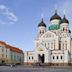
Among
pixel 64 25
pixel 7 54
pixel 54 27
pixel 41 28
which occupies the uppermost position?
pixel 64 25

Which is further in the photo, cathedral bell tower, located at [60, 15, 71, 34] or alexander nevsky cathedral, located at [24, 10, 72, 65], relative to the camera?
cathedral bell tower, located at [60, 15, 71, 34]

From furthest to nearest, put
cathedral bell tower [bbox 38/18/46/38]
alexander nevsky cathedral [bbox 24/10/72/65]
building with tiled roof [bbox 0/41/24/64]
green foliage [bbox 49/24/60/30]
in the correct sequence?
building with tiled roof [bbox 0/41/24/64] < cathedral bell tower [bbox 38/18/46/38] < green foliage [bbox 49/24/60/30] < alexander nevsky cathedral [bbox 24/10/72/65]

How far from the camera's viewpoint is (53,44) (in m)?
78.1

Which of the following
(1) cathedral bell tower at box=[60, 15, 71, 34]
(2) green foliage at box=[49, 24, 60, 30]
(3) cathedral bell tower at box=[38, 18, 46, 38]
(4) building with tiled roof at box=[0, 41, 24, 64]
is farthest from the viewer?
(4) building with tiled roof at box=[0, 41, 24, 64]

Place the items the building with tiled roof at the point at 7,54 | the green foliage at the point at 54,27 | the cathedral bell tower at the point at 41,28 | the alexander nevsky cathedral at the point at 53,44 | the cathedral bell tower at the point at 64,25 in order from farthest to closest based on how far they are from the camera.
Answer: the building with tiled roof at the point at 7,54, the cathedral bell tower at the point at 41,28, the green foliage at the point at 54,27, the cathedral bell tower at the point at 64,25, the alexander nevsky cathedral at the point at 53,44

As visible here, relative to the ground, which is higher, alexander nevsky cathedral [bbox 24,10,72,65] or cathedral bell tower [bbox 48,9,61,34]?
cathedral bell tower [bbox 48,9,61,34]

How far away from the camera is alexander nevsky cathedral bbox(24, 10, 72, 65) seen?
239 ft

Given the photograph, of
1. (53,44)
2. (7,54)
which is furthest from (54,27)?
(7,54)

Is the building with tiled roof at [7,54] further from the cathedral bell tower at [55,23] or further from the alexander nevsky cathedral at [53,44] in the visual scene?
the cathedral bell tower at [55,23]

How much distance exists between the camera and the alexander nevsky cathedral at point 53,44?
72938 mm

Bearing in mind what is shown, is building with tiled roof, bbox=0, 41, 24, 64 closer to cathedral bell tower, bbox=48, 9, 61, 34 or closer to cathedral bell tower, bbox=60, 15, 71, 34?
cathedral bell tower, bbox=48, 9, 61, 34

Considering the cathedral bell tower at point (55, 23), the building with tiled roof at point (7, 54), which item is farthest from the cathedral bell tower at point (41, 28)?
the building with tiled roof at point (7, 54)

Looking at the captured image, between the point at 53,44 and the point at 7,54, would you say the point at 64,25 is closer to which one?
the point at 53,44

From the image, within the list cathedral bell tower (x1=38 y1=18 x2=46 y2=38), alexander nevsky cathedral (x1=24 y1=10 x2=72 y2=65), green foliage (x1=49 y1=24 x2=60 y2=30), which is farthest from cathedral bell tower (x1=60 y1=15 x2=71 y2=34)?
cathedral bell tower (x1=38 y1=18 x2=46 y2=38)
